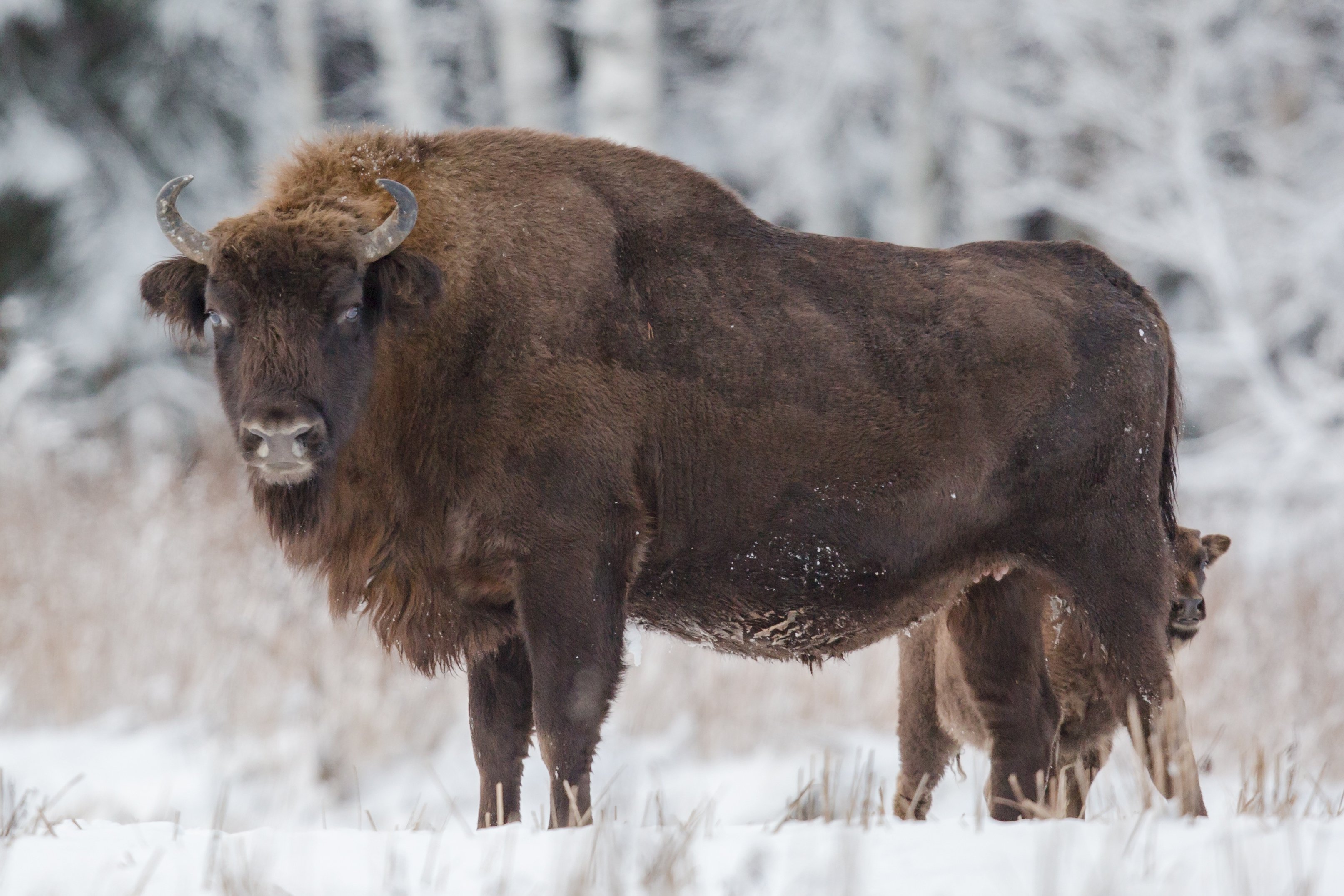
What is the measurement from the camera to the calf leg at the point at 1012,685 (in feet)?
16.2

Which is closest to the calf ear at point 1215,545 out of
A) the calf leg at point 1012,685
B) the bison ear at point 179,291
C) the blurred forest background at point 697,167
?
the calf leg at point 1012,685

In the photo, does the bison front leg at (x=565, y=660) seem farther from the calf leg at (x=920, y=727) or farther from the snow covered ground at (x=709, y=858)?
the calf leg at (x=920, y=727)

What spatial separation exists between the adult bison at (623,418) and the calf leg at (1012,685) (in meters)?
0.17

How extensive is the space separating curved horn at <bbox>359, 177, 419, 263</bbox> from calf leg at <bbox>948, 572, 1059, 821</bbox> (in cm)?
247

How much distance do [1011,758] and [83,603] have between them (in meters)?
5.28

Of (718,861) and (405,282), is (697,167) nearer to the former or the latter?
(405,282)

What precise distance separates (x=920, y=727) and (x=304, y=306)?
2996 millimetres

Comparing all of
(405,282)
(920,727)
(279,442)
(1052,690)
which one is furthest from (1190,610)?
(279,442)

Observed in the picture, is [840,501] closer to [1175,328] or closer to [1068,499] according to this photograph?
[1068,499]

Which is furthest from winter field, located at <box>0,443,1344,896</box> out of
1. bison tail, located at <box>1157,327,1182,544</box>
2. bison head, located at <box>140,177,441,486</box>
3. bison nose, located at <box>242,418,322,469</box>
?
bison head, located at <box>140,177,441,486</box>

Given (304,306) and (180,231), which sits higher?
(180,231)

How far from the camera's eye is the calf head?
5090 mm

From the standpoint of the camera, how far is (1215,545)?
5.60 meters

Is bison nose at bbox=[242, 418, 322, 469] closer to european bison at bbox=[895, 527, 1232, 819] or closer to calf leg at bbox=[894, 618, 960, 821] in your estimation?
european bison at bbox=[895, 527, 1232, 819]
